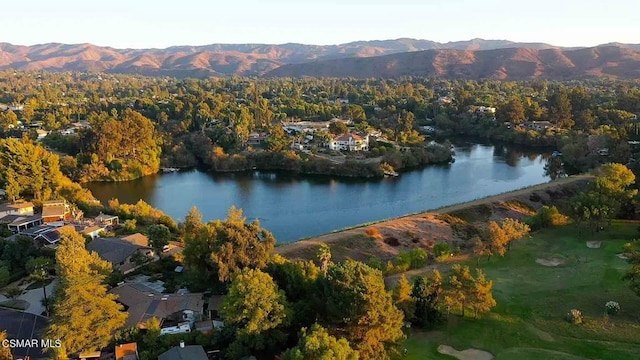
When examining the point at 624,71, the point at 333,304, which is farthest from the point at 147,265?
the point at 624,71

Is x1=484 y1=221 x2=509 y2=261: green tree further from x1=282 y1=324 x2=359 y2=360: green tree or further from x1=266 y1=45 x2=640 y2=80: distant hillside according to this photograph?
x1=266 y1=45 x2=640 y2=80: distant hillside

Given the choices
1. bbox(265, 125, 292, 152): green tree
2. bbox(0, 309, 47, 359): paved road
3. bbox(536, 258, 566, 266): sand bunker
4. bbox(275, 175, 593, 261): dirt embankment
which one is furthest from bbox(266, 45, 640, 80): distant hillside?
bbox(0, 309, 47, 359): paved road

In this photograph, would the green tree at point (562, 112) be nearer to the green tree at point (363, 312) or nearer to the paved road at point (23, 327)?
the green tree at point (363, 312)

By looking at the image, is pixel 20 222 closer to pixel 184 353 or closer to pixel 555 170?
pixel 184 353

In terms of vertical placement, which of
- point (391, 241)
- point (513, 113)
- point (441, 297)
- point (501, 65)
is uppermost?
point (501, 65)

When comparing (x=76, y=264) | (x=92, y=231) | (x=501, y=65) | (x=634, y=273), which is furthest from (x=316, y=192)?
(x=501, y=65)

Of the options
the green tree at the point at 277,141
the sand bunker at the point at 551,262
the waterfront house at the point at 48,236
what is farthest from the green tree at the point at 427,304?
the green tree at the point at 277,141
